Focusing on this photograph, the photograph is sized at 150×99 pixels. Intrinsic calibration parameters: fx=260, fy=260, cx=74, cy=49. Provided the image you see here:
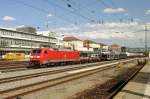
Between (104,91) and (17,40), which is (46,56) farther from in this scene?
(17,40)

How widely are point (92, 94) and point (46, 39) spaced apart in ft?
345

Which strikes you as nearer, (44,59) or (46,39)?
(44,59)

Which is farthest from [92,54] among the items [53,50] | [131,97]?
[131,97]

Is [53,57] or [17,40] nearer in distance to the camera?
[53,57]

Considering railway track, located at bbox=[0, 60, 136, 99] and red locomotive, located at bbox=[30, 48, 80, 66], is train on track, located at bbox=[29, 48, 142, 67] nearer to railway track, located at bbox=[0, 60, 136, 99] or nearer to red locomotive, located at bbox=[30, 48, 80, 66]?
red locomotive, located at bbox=[30, 48, 80, 66]

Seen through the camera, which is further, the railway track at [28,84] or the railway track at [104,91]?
the railway track at [28,84]

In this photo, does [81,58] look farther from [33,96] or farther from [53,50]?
[33,96]

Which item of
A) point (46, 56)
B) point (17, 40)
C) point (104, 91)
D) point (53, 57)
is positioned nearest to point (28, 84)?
point (104, 91)

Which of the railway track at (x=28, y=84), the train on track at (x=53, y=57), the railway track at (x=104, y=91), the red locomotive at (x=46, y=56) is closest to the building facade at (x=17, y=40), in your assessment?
the train on track at (x=53, y=57)

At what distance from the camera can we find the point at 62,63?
43688mm

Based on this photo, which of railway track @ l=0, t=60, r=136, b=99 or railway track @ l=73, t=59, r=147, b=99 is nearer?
railway track @ l=73, t=59, r=147, b=99

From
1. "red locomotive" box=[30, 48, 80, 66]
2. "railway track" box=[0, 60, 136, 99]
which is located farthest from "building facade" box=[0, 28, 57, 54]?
"railway track" box=[0, 60, 136, 99]

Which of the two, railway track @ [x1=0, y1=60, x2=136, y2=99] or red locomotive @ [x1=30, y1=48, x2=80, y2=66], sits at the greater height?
red locomotive @ [x1=30, y1=48, x2=80, y2=66]

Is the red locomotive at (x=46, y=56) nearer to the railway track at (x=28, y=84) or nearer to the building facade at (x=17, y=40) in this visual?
the railway track at (x=28, y=84)
